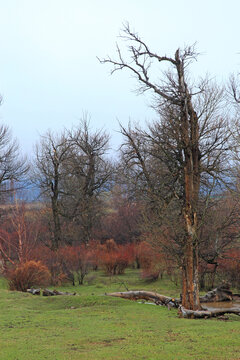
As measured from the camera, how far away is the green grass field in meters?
8.49

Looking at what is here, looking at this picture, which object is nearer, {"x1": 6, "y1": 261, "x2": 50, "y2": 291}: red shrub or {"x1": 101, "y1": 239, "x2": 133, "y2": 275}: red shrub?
{"x1": 6, "y1": 261, "x2": 50, "y2": 291}: red shrub

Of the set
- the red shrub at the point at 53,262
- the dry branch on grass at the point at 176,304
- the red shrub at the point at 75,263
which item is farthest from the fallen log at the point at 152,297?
the red shrub at the point at 75,263

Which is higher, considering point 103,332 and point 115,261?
point 115,261

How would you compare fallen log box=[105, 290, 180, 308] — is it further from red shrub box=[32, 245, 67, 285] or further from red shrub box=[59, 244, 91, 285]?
red shrub box=[59, 244, 91, 285]

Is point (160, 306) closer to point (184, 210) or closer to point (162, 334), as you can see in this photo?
point (184, 210)

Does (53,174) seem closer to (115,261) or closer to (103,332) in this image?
(115,261)

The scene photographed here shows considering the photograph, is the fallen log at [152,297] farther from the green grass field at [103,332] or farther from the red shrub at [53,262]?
the red shrub at [53,262]

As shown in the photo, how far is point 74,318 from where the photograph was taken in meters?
13.1

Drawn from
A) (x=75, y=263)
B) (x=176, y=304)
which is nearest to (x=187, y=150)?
(x=176, y=304)

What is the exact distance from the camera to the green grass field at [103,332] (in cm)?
849

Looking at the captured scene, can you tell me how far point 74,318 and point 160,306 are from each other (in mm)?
4075

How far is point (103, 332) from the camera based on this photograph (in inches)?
425

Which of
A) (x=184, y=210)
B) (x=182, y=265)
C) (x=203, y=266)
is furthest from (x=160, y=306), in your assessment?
(x=203, y=266)

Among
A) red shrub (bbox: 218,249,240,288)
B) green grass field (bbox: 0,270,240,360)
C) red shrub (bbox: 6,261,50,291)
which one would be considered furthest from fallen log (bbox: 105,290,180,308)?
red shrub (bbox: 218,249,240,288)
